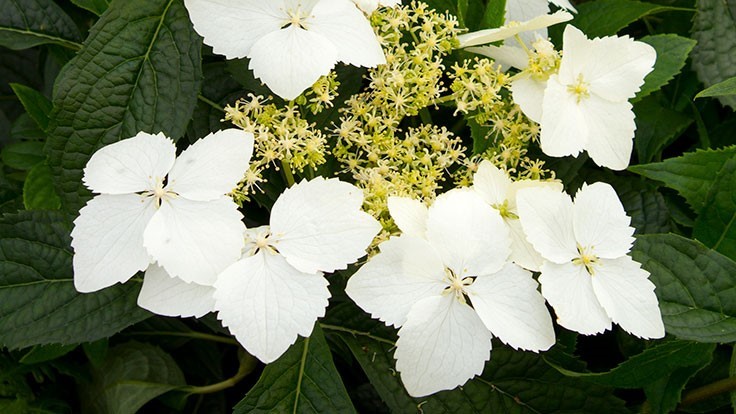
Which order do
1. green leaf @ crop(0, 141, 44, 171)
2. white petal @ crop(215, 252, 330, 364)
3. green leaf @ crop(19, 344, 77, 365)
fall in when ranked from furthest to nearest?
green leaf @ crop(0, 141, 44, 171)
green leaf @ crop(19, 344, 77, 365)
white petal @ crop(215, 252, 330, 364)

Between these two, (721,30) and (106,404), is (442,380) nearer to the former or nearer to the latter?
(106,404)

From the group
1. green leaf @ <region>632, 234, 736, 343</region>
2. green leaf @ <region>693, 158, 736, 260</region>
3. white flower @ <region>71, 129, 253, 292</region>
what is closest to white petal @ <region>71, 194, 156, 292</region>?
white flower @ <region>71, 129, 253, 292</region>

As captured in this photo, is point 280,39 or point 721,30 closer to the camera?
point 280,39

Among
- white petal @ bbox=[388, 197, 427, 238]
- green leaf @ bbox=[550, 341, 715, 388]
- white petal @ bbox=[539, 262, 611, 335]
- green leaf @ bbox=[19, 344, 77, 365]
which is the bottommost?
green leaf @ bbox=[19, 344, 77, 365]

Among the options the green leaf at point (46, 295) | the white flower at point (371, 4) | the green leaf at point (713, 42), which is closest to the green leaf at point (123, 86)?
the green leaf at point (46, 295)

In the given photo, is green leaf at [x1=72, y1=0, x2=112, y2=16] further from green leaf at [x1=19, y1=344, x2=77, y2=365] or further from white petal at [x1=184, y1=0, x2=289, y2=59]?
green leaf at [x1=19, y1=344, x2=77, y2=365]

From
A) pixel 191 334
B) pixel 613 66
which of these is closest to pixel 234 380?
pixel 191 334

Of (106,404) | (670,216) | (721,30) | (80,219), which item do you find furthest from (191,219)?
(721,30)
